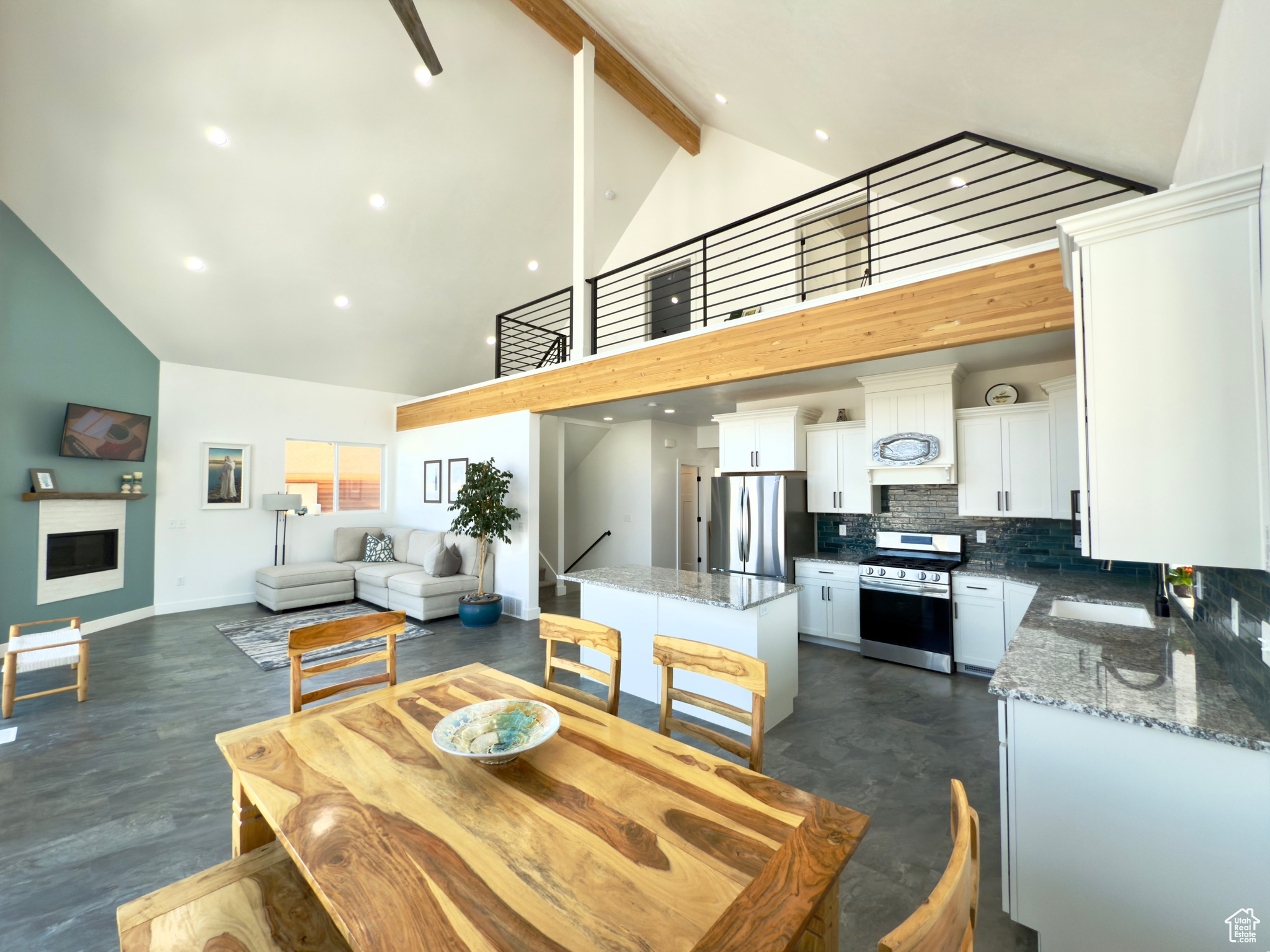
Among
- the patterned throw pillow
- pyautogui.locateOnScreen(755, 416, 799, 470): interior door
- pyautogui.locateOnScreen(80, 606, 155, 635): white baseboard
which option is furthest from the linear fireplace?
pyautogui.locateOnScreen(755, 416, 799, 470): interior door

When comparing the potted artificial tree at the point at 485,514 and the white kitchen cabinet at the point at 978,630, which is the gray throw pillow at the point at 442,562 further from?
the white kitchen cabinet at the point at 978,630

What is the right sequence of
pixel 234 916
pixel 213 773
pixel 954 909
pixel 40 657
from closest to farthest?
pixel 954 909
pixel 234 916
pixel 213 773
pixel 40 657

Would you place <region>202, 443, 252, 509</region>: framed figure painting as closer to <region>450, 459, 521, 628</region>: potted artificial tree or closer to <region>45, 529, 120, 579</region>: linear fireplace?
<region>45, 529, 120, 579</region>: linear fireplace

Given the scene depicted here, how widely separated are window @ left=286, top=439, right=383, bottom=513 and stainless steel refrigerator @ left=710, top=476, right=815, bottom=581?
17.6ft

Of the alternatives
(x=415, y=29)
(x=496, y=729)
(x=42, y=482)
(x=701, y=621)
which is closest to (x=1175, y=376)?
(x=496, y=729)

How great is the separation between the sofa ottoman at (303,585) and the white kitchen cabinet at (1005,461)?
6.94 m

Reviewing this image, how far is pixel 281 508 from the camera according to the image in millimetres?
6625

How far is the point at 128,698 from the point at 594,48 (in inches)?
275

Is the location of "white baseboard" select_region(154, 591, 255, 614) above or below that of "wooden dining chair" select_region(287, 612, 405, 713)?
below

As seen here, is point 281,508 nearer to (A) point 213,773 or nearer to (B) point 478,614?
(B) point 478,614

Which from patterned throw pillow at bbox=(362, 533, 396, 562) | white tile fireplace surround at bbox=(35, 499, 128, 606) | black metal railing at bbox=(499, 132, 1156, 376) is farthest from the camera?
patterned throw pillow at bbox=(362, 533, 396, 562)

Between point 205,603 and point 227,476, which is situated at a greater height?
point 227,476

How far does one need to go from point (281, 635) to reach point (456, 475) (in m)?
2.64

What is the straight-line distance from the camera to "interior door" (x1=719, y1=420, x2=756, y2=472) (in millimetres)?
5461
